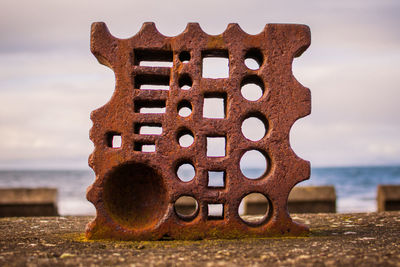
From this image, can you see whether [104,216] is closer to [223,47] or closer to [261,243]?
[261,243]

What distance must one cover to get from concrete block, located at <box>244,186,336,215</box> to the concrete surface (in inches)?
158

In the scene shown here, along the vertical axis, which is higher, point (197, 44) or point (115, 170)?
point (197, 44)

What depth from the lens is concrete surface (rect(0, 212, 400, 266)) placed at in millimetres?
3863

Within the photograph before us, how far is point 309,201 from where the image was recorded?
9.97 metres

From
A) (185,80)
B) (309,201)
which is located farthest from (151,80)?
(309,201)

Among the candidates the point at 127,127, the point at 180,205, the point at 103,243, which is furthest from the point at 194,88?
the point at 180,205

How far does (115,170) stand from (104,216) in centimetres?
52

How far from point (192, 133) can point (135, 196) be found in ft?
3.32

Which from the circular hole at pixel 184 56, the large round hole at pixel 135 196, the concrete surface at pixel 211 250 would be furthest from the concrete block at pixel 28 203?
the circular hole at pixel 184 56

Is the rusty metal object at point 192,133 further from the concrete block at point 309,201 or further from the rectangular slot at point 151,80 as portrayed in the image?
the concrete block at point 309,201

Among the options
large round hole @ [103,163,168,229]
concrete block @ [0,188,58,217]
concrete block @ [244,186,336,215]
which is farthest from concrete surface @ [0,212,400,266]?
concrete block @ [0,188,58,217]

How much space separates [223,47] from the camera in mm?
5215

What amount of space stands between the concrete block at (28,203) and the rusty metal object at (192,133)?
5382 millimetres

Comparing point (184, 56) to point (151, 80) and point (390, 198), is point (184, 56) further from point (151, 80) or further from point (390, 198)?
point (390, 198)
